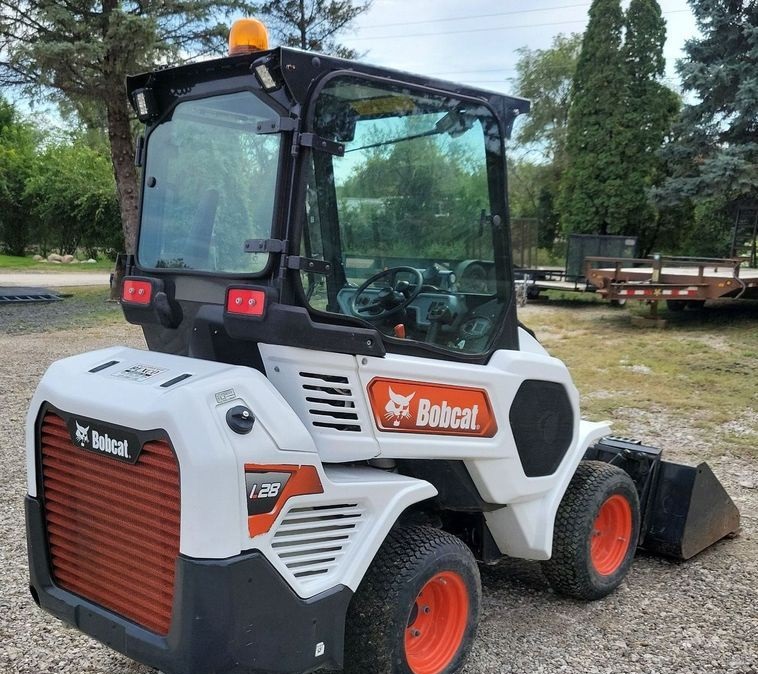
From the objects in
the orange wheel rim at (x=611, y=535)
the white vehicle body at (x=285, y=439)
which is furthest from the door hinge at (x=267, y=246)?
the orange wheel rim at (x=611, y=535)

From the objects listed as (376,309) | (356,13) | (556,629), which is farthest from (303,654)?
(356,13)

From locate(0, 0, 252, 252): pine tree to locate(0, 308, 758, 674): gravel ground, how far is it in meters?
10.4

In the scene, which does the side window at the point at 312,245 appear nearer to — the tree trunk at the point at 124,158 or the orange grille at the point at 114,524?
the orange grille at the point at 114,524

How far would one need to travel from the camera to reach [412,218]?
3.03 meters

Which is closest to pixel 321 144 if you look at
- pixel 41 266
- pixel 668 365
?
pixel 668 365

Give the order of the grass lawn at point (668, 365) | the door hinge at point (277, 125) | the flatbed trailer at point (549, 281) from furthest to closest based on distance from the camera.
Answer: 1. the flatbed trailer at point (549, 281)
2. the grass lawn at point (668, 365)
3. the door hinge at point (277, 125)

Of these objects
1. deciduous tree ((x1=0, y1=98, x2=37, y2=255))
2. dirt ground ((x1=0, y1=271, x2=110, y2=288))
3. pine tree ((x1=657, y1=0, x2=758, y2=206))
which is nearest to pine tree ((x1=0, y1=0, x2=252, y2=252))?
dirt ground ((x1=0, y1=271, x2=110, y2=288))

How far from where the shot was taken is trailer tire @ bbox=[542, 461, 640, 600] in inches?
141

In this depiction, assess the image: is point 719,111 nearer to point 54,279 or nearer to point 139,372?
point 139,372

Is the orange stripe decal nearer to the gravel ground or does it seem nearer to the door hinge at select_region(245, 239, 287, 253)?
the door hinge at select_region(245, 239, 287, 253)

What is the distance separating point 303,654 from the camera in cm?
242

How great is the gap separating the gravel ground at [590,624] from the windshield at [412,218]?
52.5 inches

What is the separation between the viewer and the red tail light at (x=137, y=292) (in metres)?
2.94

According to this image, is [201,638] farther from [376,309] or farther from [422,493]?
[376,309]
